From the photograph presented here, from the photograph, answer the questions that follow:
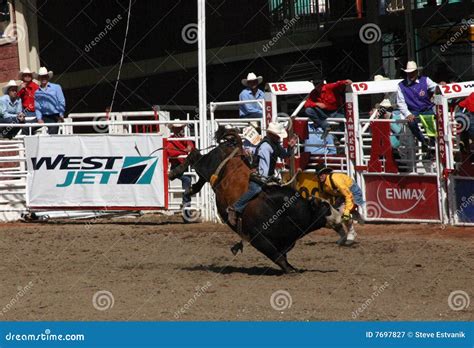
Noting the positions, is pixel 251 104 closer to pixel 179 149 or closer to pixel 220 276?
pixel 179 149

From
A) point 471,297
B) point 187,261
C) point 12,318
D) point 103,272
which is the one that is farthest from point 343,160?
point 12,318

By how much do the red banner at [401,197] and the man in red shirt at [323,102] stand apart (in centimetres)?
114

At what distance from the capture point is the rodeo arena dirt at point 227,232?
36.3 feet

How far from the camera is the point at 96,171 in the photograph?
60.7ft

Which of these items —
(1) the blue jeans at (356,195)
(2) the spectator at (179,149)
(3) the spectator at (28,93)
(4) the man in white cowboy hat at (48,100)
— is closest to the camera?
(1) the blue jeans at (356,195)

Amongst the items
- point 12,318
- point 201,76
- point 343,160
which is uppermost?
point 201,76

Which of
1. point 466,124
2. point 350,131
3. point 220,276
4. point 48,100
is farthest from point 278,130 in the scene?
point 48,100

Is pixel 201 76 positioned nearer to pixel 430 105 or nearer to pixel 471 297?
pixel 430 105

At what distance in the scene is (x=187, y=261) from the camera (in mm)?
14117

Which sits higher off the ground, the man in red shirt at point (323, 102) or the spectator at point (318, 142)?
the man in red shirt at point (323, 102)

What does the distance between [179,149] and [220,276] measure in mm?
5822

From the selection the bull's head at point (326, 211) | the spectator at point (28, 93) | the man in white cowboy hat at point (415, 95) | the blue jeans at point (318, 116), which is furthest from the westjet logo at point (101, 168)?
the bull's head at point (326, 211)

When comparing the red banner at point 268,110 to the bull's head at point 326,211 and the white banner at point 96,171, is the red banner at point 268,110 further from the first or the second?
the bull's head at point 326,211

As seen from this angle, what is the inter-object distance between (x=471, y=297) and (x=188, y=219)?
803cm
